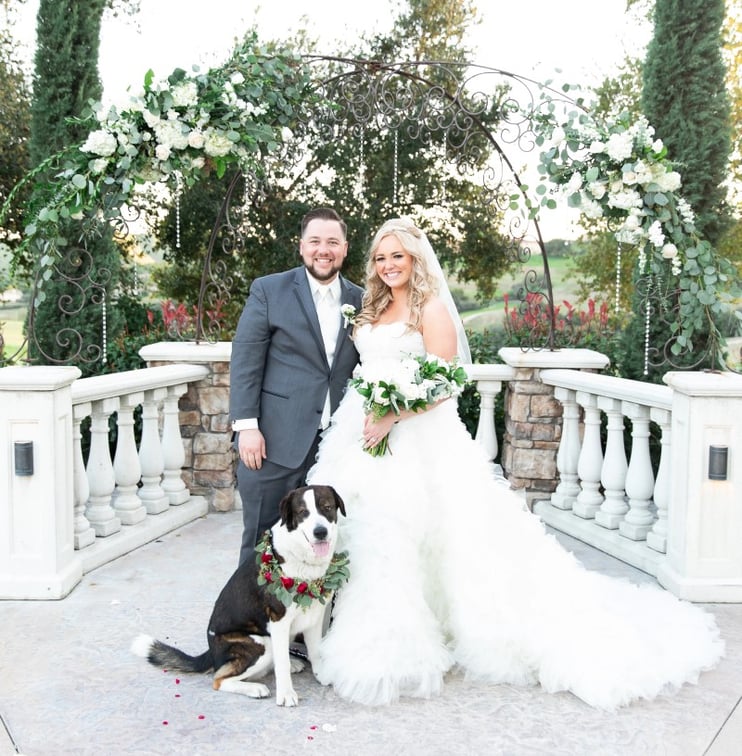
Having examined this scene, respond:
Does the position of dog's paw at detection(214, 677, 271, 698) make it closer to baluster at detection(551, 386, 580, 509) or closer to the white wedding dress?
the white wedding dress

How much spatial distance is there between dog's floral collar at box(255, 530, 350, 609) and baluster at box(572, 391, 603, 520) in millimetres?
2488

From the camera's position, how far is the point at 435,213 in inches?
400

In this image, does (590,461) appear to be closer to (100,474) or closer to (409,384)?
(409,384)

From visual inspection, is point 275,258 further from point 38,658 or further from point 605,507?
point 38,658

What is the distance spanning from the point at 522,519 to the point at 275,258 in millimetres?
7196

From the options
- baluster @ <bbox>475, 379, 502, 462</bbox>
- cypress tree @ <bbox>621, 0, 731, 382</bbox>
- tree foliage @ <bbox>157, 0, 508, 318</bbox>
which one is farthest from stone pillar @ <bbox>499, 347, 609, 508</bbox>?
A: tree foliage @ <bbox>157, 0, 508, 318</bbox>

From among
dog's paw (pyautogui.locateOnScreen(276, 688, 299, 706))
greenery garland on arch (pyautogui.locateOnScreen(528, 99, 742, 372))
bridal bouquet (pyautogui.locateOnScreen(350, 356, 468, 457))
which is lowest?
dog's paw (pyautogui.locateOnScreen(276, 688, 299, 706))

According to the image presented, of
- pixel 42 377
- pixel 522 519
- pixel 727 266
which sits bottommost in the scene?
Answer: pixel 522 519

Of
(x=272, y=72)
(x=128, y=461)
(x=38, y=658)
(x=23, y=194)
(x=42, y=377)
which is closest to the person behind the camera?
(x=38, y=658)

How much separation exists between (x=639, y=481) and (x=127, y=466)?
3.00 meters

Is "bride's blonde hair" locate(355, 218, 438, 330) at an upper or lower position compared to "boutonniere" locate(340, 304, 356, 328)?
upper

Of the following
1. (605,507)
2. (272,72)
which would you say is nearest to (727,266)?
(605,507)

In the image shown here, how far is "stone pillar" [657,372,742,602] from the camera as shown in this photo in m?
3.79

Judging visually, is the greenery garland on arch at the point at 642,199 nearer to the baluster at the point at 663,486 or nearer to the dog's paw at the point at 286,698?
the baluster at the point at 663,486
